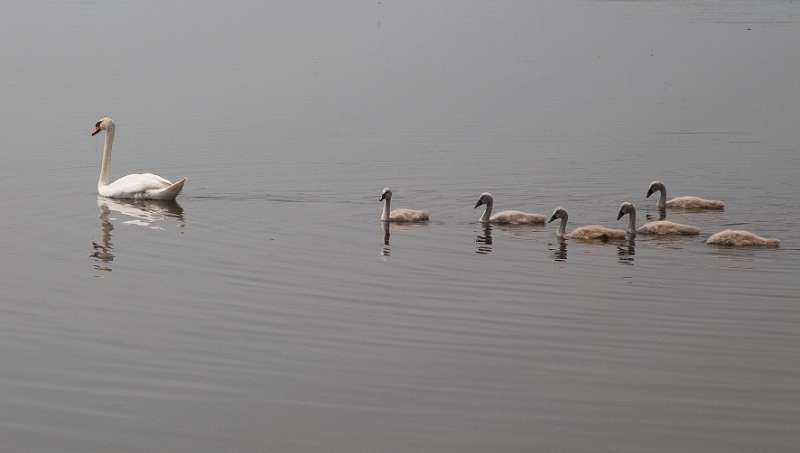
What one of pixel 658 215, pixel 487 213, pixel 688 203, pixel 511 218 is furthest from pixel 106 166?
pixel 688 203

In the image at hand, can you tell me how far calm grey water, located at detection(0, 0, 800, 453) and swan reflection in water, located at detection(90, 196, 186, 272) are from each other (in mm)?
80

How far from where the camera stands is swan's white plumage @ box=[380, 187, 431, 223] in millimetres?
19203

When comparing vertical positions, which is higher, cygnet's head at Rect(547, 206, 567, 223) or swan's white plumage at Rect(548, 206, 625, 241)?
cygnet's head at Rect(547, 206, 567, 223)

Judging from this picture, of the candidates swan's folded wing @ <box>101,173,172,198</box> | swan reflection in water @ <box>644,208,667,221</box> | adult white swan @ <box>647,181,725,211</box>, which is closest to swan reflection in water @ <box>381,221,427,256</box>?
swan reflection in water @ <box>644,208,667,221</box>

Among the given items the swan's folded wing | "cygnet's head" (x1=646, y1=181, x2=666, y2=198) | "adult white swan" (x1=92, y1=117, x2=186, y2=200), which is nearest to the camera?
"cygnet's head" (x1=646, y1=181, x2=666, y2=198)

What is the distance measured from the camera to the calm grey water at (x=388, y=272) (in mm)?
10516

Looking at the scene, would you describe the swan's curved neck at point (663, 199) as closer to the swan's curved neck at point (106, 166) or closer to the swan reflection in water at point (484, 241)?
the swan reflection in water at point (484, 241)

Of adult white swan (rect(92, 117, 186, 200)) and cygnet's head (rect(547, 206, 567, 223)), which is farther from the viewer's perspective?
adult white swan (rect(92, 117, 186, 200))

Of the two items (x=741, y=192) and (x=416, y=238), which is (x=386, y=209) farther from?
(x=741, y=192)

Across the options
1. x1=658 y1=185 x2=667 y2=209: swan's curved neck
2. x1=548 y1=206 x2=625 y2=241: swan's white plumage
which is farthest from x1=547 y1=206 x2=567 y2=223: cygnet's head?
x1=658 y1=185 x2=667 y2=209: swan's curved neck

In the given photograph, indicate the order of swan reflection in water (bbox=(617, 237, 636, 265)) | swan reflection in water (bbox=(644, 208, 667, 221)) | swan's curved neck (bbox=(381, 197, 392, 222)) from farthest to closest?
swan reflection in water (bbox=(644, 208, 667, 221)) → swan's curved neck (bbox=(381, 197, 392, 222)) → swan reflection in water (bbox=(617, 237, 636, 265))

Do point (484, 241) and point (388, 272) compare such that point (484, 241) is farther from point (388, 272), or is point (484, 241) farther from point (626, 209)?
point (388, 272)

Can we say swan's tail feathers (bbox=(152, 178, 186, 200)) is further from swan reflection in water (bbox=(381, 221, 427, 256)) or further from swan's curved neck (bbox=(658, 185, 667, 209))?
swan's curved neck (bbox=(658, 185, 667, 209))

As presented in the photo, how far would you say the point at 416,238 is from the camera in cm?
1817
